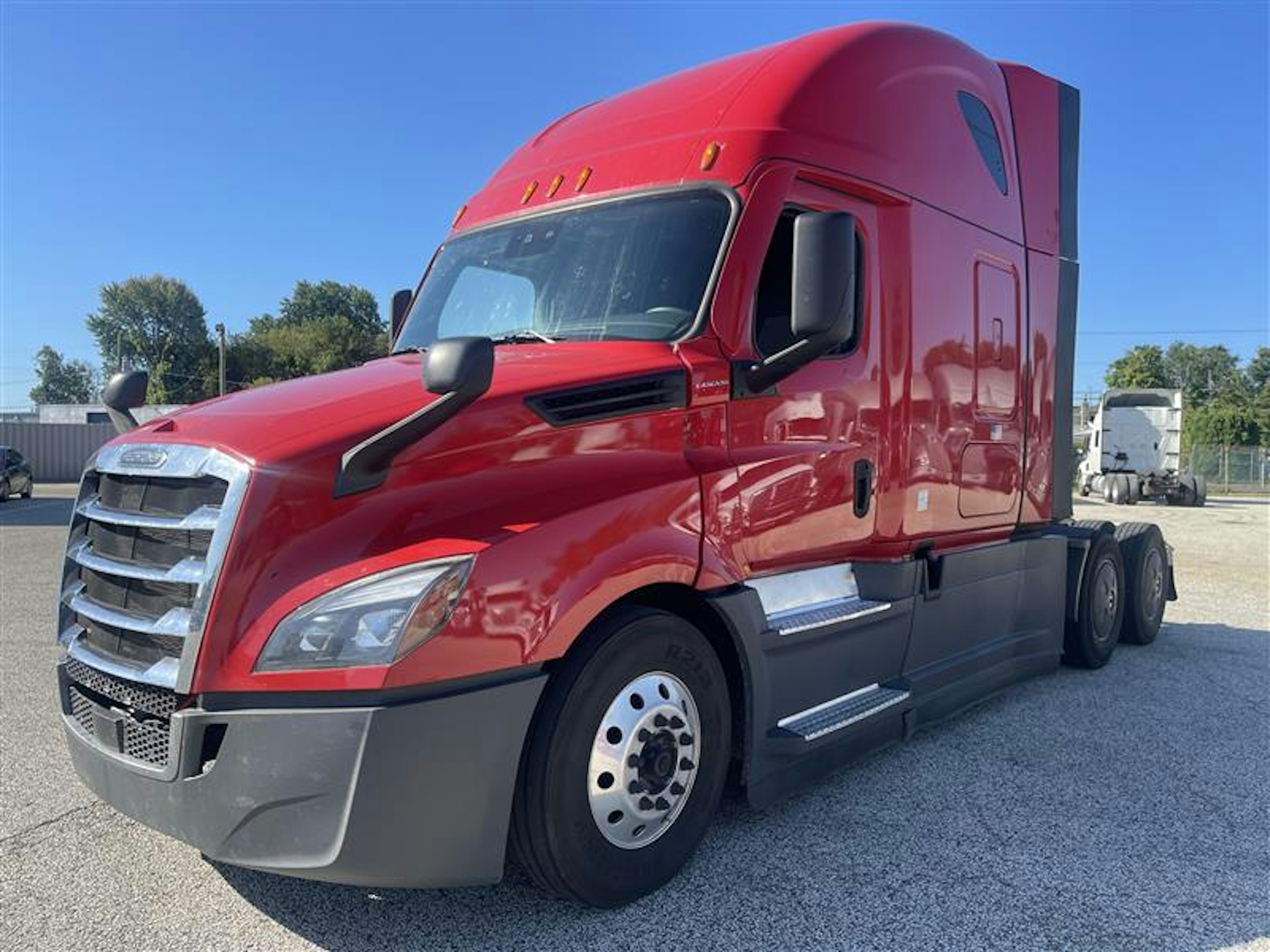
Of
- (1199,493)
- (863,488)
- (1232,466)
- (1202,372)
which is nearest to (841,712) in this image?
(863,488)

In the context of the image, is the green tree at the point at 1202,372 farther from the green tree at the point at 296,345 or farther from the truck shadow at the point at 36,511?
the truck shadow at the point at 36,511

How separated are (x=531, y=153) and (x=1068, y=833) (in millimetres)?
4134

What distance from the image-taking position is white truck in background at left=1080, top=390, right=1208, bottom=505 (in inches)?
1104

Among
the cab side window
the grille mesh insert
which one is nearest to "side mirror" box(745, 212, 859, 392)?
the cab side window

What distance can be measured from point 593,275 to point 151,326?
9037 cm

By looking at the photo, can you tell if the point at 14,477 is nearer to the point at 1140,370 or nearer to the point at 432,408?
the point at 432,408

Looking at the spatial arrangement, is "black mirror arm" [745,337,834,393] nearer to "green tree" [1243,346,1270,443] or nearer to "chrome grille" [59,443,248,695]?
"chrome grille" [59,443,248,695]

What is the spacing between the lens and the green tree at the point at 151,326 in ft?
255

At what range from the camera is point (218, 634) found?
8.57ft

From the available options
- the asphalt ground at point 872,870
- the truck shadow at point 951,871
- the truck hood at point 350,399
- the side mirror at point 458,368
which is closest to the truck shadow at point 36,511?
the asphalt ground at point 872,870

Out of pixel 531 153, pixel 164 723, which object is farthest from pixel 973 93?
pixel 164 723

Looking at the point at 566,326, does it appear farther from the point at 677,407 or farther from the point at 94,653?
the point at 94,653

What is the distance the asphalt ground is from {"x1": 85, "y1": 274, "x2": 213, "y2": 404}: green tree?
80.7 meters

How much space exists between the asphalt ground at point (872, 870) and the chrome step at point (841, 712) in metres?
0.42
